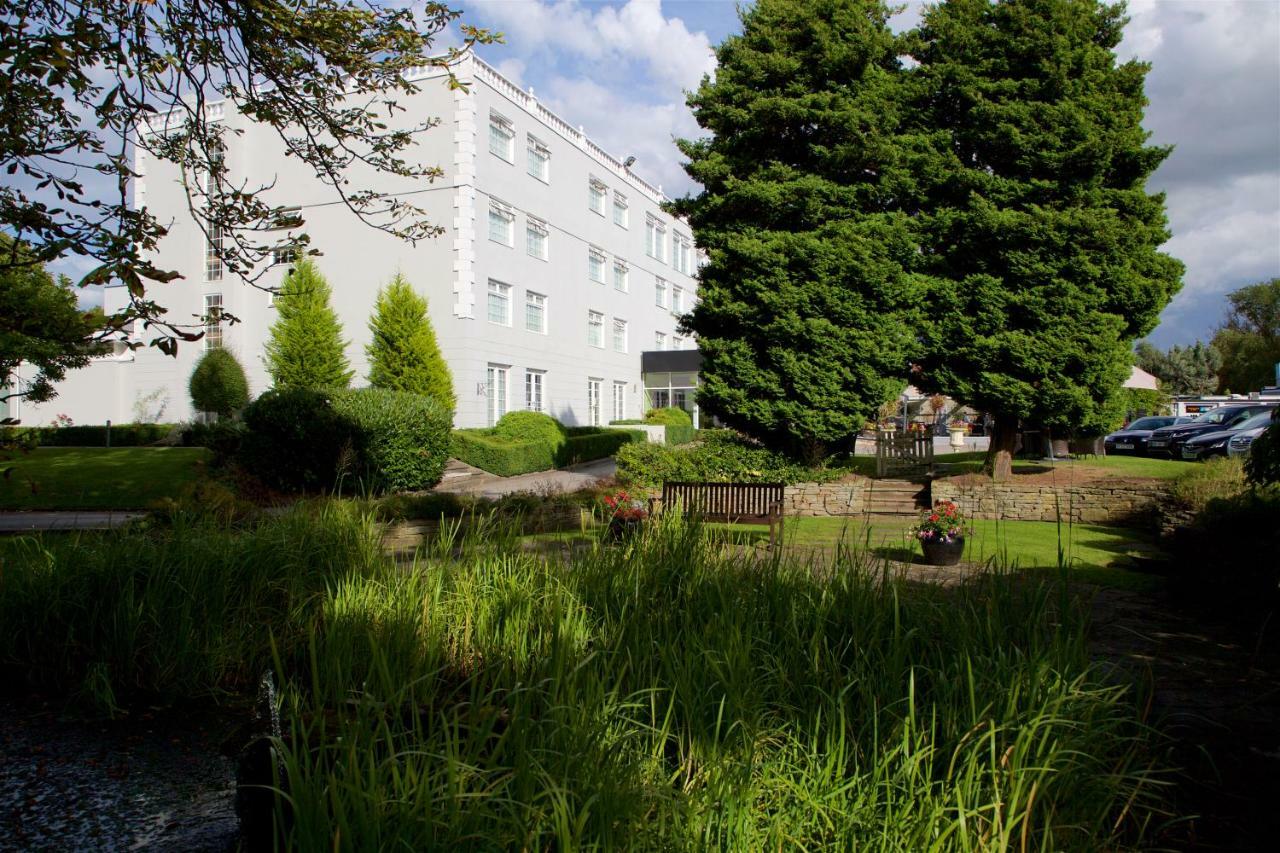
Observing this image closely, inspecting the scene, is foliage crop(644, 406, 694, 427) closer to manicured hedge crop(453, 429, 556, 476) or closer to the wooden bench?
manicured hedge crop(453, 429, 556, 476)

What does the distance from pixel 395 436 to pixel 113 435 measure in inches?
598

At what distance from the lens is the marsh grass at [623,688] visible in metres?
2.38

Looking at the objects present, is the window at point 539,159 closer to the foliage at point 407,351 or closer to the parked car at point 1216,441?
the foliage at point 407,351

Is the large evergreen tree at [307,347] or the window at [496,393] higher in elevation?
the large evergreen tree at [307,347]

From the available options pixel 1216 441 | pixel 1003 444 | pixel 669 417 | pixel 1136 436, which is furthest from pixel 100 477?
pixel 1136 436

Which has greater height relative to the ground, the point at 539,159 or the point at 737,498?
the point at 539,159

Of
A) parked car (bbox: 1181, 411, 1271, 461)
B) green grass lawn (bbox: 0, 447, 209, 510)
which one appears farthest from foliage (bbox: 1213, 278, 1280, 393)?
green grass lawn (bbox: 0, 447, 209, 510)

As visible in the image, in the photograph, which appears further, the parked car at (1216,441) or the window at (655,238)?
the window at (655,238)

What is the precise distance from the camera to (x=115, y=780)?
3744 millimetres

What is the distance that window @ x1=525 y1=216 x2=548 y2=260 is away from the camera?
27438 millimetres

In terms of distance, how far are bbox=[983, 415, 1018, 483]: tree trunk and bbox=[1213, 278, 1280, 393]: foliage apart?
57.9 m

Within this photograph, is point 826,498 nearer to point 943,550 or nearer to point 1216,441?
point 943,550

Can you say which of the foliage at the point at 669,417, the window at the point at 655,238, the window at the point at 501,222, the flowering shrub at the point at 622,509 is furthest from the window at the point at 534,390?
the flowering shrub at the point at 622,509

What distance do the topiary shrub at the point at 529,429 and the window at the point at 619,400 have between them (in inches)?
369
